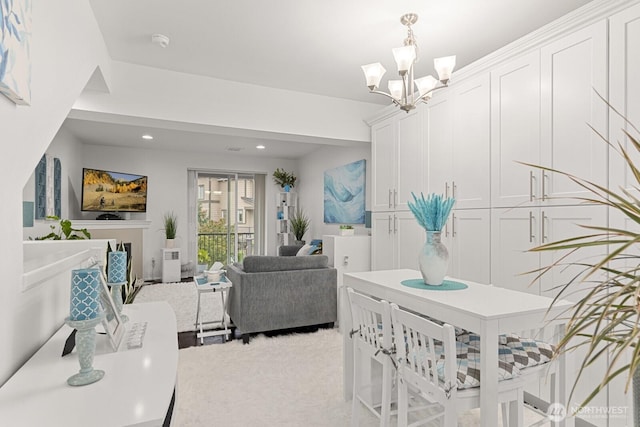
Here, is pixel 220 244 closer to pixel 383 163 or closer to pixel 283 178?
pixel 283 178

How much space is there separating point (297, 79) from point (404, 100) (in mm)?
1458

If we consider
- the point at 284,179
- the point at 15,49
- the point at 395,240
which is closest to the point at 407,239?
the point at 395,240

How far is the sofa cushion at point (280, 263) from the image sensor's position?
142 inches

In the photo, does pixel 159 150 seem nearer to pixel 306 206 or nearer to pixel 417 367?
pixel 306 206

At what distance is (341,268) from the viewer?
4227 mm

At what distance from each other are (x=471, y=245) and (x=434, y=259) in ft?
3.61

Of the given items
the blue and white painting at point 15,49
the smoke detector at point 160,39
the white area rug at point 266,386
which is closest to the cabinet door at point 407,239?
the white area rug at point 266,386

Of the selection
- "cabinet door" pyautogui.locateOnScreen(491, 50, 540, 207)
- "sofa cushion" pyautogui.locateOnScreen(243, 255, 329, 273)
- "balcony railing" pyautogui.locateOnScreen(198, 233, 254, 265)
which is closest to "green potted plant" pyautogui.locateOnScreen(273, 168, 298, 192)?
"balcony railing" pyautogui.locateOnScreen(198, 233, 254, 265)

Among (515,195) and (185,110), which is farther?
(185,110)

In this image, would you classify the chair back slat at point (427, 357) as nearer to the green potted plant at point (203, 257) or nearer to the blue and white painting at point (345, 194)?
the blue and white painting at point (345, 194)

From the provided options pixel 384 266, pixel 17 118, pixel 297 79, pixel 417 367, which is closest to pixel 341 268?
pixel 384 266

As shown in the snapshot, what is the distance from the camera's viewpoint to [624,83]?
75.6 inches

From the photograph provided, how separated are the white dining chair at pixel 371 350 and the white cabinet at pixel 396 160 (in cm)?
177

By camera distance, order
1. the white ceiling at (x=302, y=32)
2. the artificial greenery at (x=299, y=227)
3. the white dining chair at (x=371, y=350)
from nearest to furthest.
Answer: the white dining chair at (x=371, y=350) < the white ceiling at (x=302, y=32) < the artificial greenery at (x=299, y=227)
